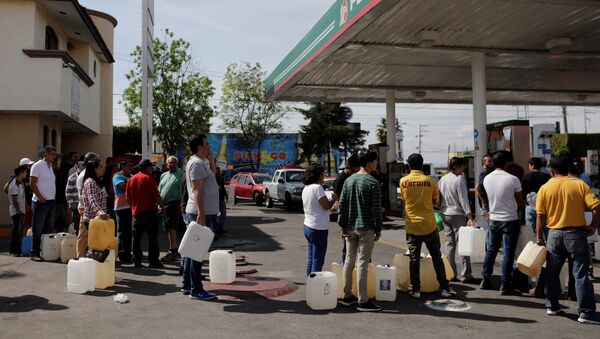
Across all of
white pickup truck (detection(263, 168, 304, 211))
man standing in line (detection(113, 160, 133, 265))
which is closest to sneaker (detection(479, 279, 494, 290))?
man standing in line (detection(113, 160, 133, 265))

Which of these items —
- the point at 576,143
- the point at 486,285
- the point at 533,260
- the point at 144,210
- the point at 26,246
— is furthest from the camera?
the point at 576,143

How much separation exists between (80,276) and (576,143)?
4455 centimetres

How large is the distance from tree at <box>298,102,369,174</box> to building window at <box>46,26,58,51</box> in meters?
30.9

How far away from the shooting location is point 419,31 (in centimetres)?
1259

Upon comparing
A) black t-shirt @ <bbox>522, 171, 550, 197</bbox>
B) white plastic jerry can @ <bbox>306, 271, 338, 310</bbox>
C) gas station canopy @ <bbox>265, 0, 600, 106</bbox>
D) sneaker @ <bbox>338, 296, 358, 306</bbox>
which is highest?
gas station canopy @ <bbox>265, 0, 600, 106</bbox>

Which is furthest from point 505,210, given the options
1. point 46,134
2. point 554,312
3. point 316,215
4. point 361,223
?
point 46,134

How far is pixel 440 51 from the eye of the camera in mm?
14523

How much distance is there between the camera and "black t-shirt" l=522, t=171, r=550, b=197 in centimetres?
796

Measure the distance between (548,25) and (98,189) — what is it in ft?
33.5

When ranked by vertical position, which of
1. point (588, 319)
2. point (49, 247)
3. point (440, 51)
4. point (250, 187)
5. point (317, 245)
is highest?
point (440, 51)

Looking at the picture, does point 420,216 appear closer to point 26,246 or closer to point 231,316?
point 231,316

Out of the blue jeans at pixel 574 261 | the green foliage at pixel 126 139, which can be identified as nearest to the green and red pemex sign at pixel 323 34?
the blue jeans at pixel 574 261

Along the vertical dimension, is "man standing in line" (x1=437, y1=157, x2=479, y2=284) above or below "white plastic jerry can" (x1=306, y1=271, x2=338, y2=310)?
above

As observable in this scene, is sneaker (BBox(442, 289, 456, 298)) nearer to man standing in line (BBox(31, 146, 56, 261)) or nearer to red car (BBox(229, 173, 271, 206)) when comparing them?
man standing in line (BBox(31, 146, 56, 261))
